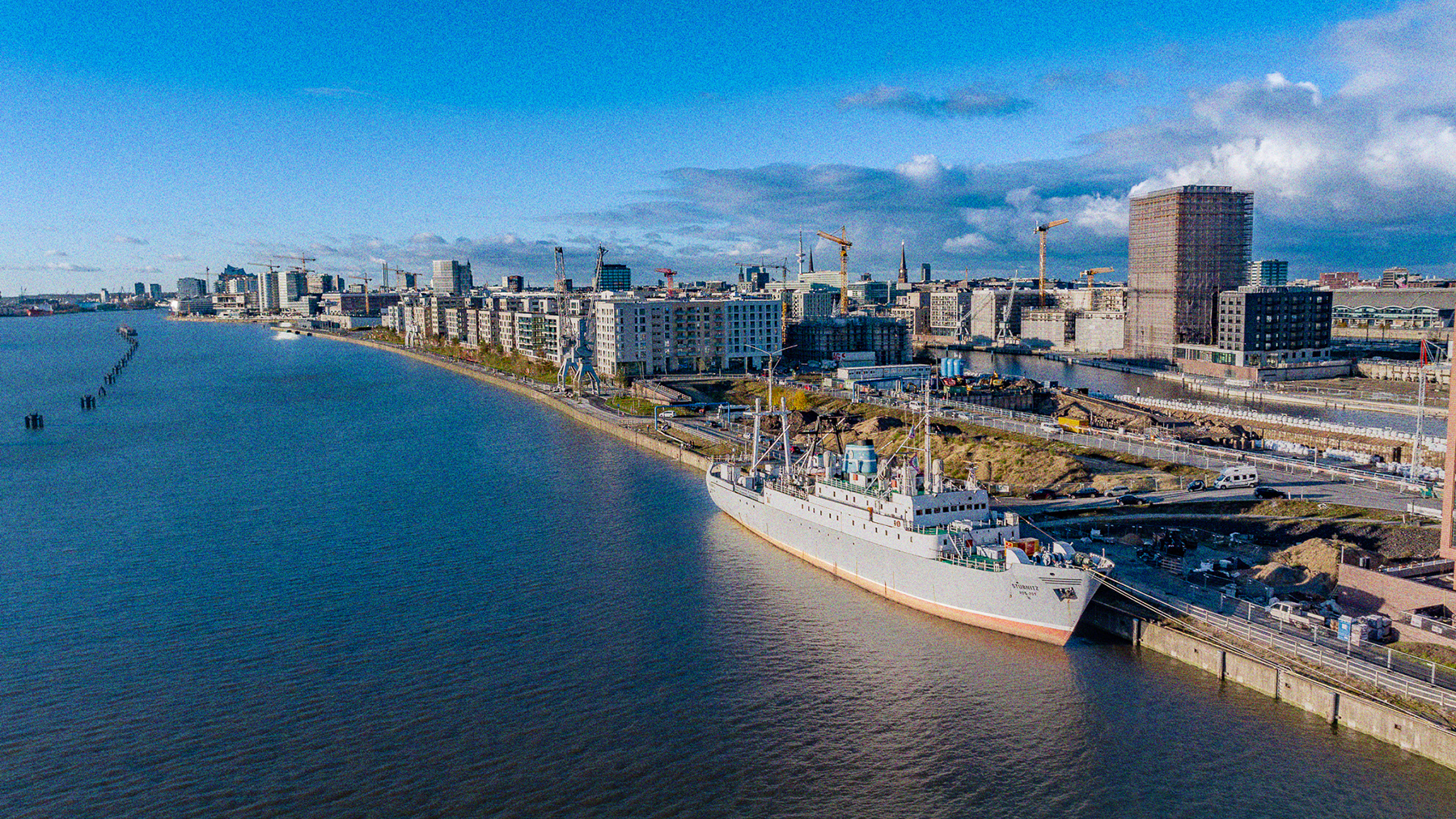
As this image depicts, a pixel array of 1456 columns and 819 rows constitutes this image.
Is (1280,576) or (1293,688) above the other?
(1280,576)

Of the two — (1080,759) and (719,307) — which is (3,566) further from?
(719,307)

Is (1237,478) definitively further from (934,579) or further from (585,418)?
(585,418)

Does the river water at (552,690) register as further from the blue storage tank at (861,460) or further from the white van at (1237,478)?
the white van at (1237,478)

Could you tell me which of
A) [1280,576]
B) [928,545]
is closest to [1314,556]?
[1280,576]

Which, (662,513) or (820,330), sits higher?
(820,330)

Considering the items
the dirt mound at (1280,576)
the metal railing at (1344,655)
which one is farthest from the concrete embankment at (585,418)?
the metal railing at (1344,655)

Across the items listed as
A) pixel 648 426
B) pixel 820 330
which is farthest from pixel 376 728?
pixel 820 330
